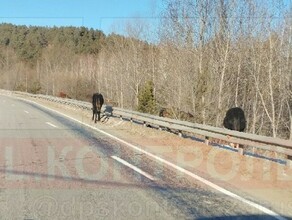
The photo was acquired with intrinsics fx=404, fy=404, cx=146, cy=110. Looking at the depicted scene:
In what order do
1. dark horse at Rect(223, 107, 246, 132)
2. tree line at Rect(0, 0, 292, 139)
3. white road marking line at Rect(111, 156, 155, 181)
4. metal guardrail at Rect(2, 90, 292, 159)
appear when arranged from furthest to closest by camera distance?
tree line at Rect(0, 0, 292, 139)
dark horse at Rect(223, 107, 246, 132)
metal guardrail at Rect(2, 90, 292, 159)
white road marking line at Rect(111, 156, 155, 181)

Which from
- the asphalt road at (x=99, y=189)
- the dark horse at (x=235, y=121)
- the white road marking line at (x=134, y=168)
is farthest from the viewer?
the dark horse at (x=235, y=121)

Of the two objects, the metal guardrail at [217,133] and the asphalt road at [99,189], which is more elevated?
the metal guardrail at [217,133]

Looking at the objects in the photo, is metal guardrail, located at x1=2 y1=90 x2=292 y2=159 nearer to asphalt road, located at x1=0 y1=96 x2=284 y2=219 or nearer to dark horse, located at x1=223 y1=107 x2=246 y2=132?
dark horse, located at x1=223 y1=107 x2=246 y2=132

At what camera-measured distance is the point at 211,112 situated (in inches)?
960

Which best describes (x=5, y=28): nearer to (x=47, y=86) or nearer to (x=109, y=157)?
(x=47, y=86)

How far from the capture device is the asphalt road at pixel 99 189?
5805mm

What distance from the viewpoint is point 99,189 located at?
23.4ft

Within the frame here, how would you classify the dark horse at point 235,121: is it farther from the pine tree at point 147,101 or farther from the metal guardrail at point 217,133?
the pine tree at point 147,101

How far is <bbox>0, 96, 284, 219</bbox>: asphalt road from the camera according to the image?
229 inches

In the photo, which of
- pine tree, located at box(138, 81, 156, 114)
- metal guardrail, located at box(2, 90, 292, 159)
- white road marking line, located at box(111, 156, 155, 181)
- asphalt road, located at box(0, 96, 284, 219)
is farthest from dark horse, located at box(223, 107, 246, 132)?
pine tree, located at box(138, 81, 156, 114)

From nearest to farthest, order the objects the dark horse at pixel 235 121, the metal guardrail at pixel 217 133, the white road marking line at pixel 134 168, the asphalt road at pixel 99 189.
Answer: the asphalt road at pixel 99 189 < the white road marking line at pixel 134 168 < the metal guardrail at pixel 217 133 < the dark horse at pixel 235 121

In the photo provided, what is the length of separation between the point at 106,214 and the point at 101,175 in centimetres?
266

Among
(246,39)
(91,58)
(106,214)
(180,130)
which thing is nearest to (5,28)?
(91,58)

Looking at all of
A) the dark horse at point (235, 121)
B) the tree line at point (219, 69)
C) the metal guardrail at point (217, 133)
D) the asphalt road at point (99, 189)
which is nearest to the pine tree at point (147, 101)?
the tree line at point (219, 69)
